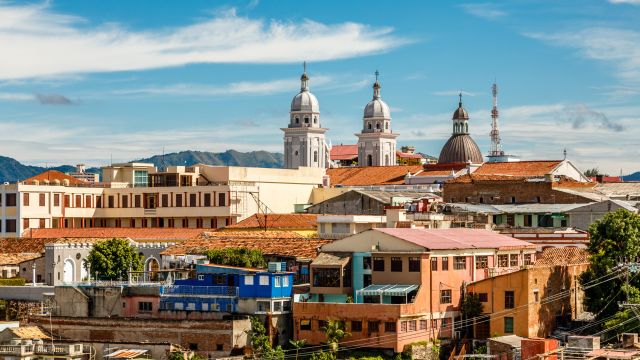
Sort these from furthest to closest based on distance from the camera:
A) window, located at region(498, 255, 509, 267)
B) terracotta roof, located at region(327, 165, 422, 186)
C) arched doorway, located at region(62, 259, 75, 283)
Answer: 1. terracotta roof, located at region(327, 165, 422, 186)
2. arched doorway, located at region(62, 259, 75, 283)
3. window, located at region(498, 255, 509, 267)

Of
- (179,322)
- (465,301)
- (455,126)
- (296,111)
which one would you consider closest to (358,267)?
(465,301)

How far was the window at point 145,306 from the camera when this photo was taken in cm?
6181

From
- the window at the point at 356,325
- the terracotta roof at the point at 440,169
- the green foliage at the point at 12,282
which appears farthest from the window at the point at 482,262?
the terracotta roof at the point at 440,169

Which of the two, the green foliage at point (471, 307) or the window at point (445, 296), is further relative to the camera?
the green foliage at point (471, 307)

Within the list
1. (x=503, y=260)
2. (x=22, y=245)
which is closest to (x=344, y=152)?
(x=22, y=245)

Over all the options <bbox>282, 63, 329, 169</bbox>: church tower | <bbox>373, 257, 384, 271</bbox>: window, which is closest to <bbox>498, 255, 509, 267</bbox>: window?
<bbox>373, 257, 384, 271</bbox>: window

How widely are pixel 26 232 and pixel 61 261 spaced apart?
17891 mm

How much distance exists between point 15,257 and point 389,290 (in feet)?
125

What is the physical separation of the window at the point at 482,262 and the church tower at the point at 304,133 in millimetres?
99856

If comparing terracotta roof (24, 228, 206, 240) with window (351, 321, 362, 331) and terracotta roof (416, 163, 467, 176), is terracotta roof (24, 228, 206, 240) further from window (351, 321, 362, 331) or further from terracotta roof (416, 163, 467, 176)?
window (351, 321, 362, 331)

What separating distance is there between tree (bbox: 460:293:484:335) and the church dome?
83.7 meters

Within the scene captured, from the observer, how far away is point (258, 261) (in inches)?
2564

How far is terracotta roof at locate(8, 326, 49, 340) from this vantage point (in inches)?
2376

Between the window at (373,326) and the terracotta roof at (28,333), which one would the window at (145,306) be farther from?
the window at (373,326)
